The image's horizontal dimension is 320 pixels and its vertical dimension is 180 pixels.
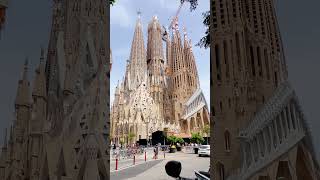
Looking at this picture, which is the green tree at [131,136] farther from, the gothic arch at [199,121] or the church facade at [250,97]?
the church facade at [250,97]

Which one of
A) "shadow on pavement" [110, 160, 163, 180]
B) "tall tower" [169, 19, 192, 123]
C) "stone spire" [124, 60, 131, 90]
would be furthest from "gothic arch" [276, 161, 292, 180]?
"tall tower" [169, 19, 192, 123]

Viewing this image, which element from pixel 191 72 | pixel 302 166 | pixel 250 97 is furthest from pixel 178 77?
pixel 302 166

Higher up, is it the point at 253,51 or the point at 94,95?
the point at 253,51

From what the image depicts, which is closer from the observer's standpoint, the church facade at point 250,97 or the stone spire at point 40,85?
the church facade at point 250,97

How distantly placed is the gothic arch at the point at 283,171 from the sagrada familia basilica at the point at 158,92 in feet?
87.4

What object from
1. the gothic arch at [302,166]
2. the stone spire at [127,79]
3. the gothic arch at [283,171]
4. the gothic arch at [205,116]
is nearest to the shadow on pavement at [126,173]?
the gothic arch at [283,171]

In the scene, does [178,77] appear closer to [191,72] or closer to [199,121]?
[191,72]

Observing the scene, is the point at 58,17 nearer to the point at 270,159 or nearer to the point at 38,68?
the point at 38,68

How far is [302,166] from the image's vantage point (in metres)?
2.68

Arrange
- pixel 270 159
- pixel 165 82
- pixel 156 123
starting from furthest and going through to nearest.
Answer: pixel 165 82 < pixel 156 123 < pixel 270 159

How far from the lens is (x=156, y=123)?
32750mm

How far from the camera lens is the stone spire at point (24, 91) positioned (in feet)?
11.9

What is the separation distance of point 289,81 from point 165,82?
3563cm

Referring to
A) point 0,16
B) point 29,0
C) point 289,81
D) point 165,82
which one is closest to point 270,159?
point 289,81
